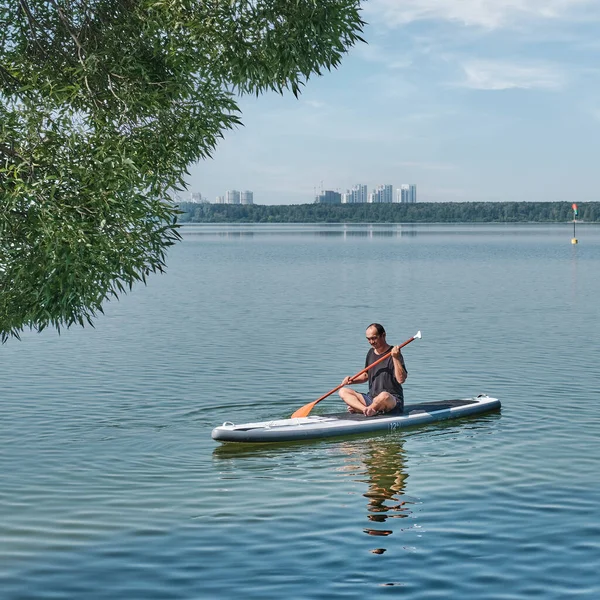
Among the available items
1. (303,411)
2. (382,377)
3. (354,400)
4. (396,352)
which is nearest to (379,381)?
(382,377)

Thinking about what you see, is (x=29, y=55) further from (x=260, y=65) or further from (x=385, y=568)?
(x=385, y=568)

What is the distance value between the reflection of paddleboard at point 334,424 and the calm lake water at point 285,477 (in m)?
0.22

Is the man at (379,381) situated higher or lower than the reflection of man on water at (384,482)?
higher

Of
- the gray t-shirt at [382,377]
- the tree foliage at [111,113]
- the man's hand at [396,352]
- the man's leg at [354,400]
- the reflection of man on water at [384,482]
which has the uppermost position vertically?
the tree foliage at [111,113]

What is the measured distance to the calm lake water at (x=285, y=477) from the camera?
32.8ft

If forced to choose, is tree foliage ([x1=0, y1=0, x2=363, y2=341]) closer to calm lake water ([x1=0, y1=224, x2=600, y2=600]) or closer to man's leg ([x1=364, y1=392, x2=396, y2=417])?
calm lake water ([x1=0, y1=224, x2=600, y2=600])

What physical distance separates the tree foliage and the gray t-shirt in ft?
15.8

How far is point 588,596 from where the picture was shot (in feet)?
30.5

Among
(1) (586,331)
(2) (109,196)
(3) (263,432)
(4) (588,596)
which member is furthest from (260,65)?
(1) (586,331)

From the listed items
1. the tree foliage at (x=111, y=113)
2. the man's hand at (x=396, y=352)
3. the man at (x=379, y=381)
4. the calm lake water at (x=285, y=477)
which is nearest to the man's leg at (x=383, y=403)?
the man at (x=379, y=381)

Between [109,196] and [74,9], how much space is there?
3231mm

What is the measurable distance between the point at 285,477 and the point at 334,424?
2551 mm

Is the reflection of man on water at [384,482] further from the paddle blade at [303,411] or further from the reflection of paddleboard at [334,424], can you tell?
the paddle blade at [303,411]

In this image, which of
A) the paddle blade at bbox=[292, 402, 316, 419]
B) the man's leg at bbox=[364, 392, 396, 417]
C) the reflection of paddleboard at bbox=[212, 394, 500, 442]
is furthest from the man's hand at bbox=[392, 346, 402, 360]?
the paddle blade at bbox=[292, 402, 316, 419]
